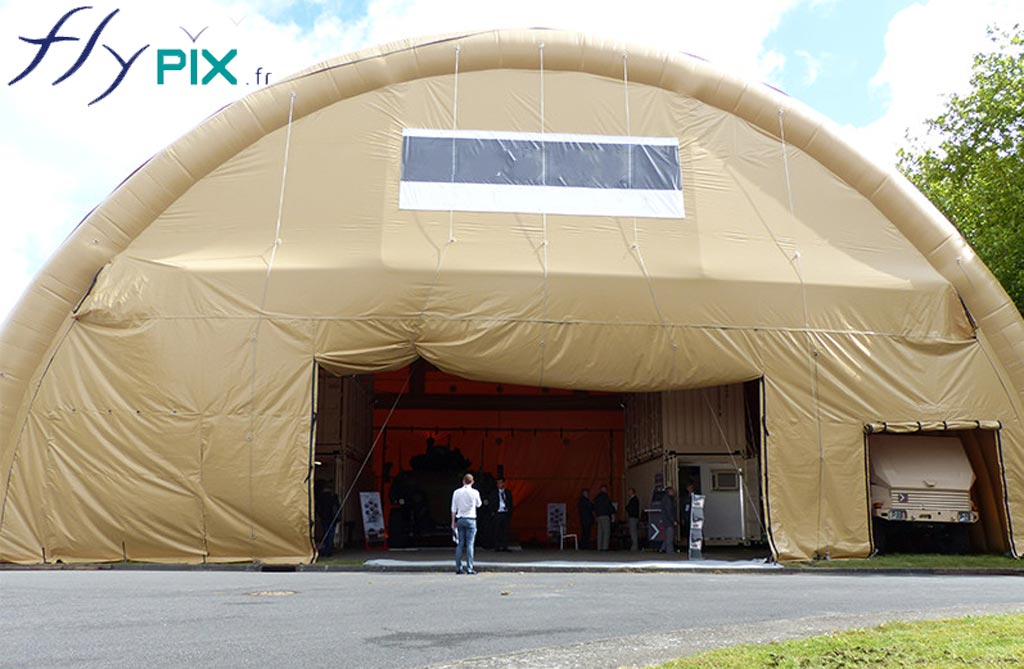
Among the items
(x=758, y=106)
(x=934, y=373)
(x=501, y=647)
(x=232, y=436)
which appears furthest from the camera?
(x=758, y=106)

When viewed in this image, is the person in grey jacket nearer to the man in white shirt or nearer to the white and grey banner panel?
the white and grey banner panel

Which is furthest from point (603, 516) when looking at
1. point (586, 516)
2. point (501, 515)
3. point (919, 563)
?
point (919, 563)

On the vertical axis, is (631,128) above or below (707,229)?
above

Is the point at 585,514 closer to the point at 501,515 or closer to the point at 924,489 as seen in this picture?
the point at 501,515

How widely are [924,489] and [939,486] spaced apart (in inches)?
11.0

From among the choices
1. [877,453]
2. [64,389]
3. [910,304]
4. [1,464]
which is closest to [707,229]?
[910,304]

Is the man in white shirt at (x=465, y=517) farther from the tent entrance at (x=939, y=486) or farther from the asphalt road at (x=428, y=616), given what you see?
the tent entrance at (x=939, y=486)

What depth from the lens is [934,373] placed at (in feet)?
61.5

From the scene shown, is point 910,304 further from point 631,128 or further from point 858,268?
point 631,128

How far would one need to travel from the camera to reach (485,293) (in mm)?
17750

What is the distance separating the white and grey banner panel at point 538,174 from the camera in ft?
61.8

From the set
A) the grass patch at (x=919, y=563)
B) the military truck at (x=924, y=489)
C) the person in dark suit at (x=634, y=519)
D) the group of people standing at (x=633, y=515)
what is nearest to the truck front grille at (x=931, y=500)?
the military truck at (x=924, y=489)

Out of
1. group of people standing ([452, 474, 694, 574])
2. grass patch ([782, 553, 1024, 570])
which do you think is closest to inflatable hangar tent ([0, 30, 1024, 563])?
grass patch ([782, 553, 1024, 570])

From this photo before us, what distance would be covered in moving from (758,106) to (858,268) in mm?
3918
